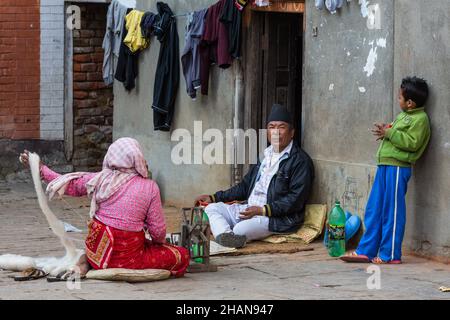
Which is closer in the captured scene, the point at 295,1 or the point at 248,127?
the point at 295,1

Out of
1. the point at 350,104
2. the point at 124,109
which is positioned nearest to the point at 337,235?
the point at 350,104

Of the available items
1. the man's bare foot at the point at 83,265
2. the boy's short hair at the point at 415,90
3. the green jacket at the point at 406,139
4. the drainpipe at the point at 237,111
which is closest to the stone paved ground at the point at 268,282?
the man's bare foot at the point at 83,265

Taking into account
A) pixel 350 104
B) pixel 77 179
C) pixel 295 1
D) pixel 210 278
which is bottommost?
pixel 210 278

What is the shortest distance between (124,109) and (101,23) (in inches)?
66.1

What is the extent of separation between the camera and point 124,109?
13555 mm

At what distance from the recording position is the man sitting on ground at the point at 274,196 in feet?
29.6

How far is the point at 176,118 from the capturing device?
11.9m

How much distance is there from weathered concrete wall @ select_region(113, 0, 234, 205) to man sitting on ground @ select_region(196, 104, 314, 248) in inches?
57.5

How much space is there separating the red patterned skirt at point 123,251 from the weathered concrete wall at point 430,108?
2.12m

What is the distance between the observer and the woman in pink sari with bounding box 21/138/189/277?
285 inches

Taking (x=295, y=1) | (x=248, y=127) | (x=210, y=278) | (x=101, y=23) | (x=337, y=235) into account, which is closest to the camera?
(x=210, y=278)

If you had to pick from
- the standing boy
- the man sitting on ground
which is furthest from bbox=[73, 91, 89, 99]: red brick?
the standing boy
